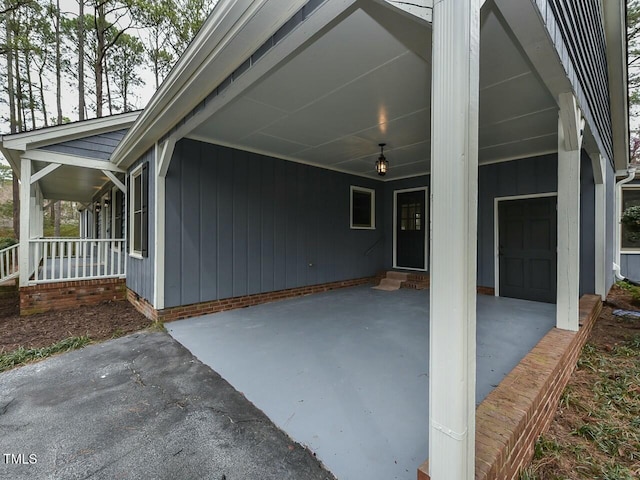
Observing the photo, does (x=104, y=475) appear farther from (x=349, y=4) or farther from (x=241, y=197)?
(x=241, y=197)

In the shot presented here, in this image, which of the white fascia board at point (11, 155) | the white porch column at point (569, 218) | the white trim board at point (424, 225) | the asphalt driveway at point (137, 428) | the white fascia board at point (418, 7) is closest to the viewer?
the white fascia board at point (418, 7)

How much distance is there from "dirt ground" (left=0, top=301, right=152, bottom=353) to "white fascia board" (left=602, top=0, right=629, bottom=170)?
835 centimetres

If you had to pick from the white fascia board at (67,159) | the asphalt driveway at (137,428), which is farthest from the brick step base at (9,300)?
the asphalt driveway at (137,428)

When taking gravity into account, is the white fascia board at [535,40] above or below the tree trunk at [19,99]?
below

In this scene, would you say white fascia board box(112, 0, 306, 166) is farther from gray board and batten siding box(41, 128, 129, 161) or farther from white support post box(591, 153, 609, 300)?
white support post box(591, 153, 609, 300)

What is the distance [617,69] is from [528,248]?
3337mm

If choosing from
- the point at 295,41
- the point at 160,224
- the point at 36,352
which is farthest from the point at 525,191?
the point at 36,352

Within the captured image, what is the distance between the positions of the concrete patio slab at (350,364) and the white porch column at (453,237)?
0.54 meters

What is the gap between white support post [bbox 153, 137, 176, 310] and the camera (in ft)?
12.9

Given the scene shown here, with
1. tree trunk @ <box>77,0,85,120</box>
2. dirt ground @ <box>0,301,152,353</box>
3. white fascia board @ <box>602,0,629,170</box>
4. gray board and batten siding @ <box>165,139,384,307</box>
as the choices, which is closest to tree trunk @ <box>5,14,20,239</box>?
tree trunk @ <box>77,0,85,120</box>

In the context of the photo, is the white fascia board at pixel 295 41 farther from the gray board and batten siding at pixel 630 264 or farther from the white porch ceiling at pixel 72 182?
the gray board and batten siding at pixel 630 264

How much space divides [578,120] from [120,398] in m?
4.68

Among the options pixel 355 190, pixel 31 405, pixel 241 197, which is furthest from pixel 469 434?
pixel 355 190

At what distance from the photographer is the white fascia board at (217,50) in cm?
182
